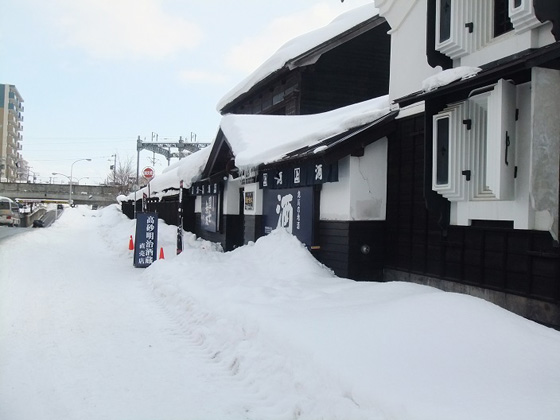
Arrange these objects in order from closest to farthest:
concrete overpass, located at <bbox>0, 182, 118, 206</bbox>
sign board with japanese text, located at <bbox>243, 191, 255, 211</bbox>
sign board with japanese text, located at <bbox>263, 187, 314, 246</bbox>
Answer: sign board with japanese text, located at <bbox>263, 187, 314, 246</bbox> < sign board with japanese text, located at <bbox>243, 191, 255, 211</bbox> < concrete overpass, located at <bbox>0, 182, 118, 206</bbox>

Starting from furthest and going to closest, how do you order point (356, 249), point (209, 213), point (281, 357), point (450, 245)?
point (209, 213)
point (356, 249)
point (450, 245)
point (281, 357)

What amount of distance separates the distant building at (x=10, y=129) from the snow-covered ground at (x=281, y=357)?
302ft

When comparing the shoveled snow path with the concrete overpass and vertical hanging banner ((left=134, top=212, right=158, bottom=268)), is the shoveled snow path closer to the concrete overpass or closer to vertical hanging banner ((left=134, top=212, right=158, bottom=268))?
vertical hanging banner ((left=134, top=212, right=158, bottom=268))

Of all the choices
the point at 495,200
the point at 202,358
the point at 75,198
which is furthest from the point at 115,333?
the point at 75,198

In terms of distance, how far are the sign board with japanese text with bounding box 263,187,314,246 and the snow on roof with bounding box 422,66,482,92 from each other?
4006 millimetres

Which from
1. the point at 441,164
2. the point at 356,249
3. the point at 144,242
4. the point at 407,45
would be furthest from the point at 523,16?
the point at 144,242

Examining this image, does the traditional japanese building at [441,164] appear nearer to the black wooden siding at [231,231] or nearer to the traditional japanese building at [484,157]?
the traditional japanese building at [484,157]

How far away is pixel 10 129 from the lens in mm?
96125

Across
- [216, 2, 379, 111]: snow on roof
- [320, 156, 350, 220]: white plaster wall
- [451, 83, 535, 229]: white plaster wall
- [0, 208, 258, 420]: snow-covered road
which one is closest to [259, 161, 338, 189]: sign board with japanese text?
[320, 156, 350, 220]: white plaster wall

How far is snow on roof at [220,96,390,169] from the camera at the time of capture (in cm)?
1015

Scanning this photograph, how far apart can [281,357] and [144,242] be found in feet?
33.7

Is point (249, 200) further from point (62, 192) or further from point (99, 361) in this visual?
point (62, 192)

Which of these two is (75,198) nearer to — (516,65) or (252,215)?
(252,215)

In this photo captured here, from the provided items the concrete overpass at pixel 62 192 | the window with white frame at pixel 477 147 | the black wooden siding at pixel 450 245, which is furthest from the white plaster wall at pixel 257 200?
the concrete overpass at pixel 62 192
